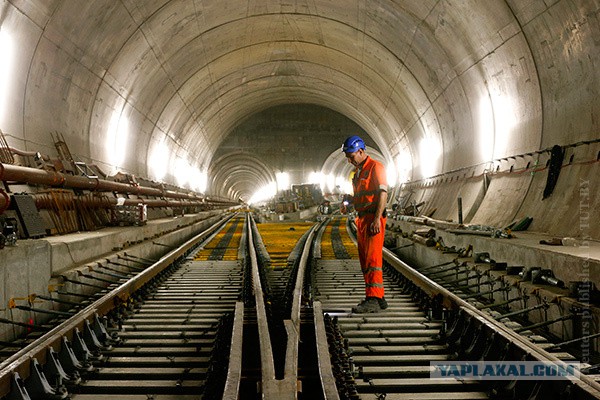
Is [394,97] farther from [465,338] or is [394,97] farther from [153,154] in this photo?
[465,338]

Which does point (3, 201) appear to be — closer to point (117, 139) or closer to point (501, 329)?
point (501, 329)

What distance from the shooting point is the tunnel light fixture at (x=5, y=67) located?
7.24 metres

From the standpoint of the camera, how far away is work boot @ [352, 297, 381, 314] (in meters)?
5.02

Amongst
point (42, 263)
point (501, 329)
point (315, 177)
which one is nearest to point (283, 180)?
point (315, 177)

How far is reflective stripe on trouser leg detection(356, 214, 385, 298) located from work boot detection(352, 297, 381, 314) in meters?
0.05

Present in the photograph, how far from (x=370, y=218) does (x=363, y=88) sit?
49.6ft

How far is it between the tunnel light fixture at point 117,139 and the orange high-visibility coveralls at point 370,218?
9037 millimetres

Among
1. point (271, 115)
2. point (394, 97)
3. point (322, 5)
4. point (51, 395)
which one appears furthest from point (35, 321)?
point (271, 115)

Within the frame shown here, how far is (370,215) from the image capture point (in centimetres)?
501

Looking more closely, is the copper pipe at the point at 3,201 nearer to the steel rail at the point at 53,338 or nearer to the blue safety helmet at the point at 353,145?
the steel rail at the point at 53,338

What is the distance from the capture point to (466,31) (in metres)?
9.23

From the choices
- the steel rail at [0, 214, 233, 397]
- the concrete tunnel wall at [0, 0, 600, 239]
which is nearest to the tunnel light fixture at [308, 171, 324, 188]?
the concrete tunnel wall at [0, 0, 600, 239]

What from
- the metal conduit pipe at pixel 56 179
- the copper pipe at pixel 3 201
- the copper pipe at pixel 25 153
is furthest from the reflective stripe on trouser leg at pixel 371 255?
the copper pipe at pixel 25 153

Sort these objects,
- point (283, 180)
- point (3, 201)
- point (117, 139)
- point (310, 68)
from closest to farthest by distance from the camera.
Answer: point (3, 201) < point (117, 139) < point (310, 68) < point (283, 180)
